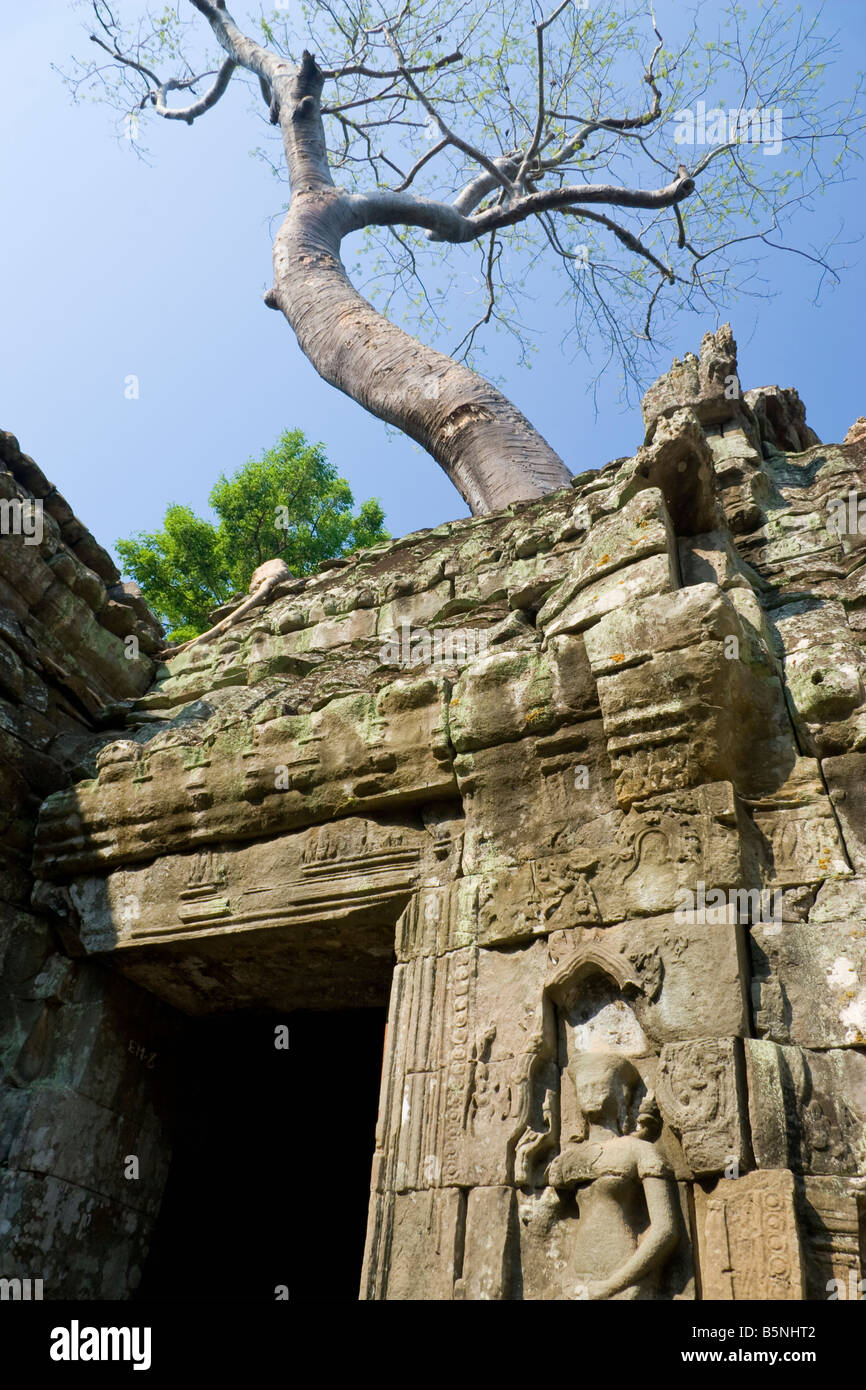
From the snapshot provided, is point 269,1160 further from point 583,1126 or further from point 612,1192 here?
point 612,1192

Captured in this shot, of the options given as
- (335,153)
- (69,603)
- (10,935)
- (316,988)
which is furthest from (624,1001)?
(335,153)

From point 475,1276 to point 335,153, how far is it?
50.9 ft

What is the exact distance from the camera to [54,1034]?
4.72m

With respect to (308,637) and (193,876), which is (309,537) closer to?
(308,637)

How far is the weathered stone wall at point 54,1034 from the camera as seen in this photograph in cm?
438

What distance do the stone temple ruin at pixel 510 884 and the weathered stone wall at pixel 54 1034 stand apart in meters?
0.01

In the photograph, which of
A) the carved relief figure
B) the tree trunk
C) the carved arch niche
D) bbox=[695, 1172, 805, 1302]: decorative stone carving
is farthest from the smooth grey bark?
bbox=[695, 1172, 805, 1302]: decorative stone carving

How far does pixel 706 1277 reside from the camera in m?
2.83

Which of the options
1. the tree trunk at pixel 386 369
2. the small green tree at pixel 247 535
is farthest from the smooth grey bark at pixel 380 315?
the small green tree at pixel 247 535

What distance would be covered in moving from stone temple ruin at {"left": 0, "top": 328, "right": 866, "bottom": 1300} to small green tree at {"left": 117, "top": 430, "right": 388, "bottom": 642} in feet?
28.6

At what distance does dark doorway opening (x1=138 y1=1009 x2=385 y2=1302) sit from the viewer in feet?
16.4

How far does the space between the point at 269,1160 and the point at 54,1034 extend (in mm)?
1468

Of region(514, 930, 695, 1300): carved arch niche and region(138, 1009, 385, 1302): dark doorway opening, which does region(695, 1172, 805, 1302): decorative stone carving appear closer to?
region(514, 930, 695, 1300): carved arch niche
